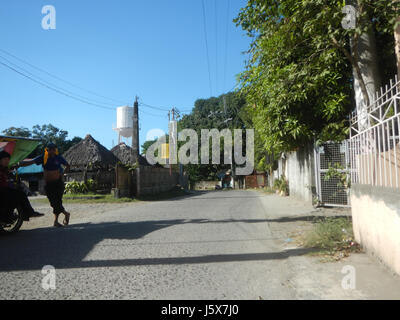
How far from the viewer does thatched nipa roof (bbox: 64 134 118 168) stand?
2028cm

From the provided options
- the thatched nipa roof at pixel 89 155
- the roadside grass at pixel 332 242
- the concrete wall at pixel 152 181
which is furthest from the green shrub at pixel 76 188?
the roadside grass at pixel 332 242

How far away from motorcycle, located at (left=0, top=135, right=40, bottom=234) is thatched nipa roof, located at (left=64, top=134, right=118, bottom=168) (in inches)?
494

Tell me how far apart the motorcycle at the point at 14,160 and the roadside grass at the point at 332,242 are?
16.2 feet

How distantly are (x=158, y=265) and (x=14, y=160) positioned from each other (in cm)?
482

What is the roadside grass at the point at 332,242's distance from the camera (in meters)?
4.12

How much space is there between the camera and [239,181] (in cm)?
3872

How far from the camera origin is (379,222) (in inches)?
136

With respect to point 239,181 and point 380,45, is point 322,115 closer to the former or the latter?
point 380,45

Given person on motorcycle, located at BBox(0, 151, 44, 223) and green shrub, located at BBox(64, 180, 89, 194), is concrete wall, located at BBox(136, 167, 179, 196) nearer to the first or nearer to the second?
green shrub, located at BBox(64, 180, 89, 194)

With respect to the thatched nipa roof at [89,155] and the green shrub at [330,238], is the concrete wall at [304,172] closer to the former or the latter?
the green shrub at [330,238]

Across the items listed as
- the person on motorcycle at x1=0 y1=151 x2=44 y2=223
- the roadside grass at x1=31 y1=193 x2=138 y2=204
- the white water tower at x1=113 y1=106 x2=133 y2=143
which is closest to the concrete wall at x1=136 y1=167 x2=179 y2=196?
the roadside grass at x1=31 y1=193 x2=138 y2=204

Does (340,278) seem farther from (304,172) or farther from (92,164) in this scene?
(92,164)
